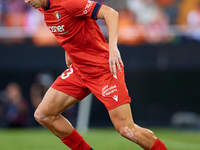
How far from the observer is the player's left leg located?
169 inches

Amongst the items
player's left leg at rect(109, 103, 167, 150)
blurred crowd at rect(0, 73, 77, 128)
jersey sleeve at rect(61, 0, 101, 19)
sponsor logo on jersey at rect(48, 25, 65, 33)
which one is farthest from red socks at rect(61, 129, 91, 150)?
blurred crowd at rect(0, 73, 77, 128)

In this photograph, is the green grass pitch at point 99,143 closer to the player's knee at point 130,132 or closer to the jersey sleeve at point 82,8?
the player's knee at point 130,132

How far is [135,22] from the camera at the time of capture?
425 inches

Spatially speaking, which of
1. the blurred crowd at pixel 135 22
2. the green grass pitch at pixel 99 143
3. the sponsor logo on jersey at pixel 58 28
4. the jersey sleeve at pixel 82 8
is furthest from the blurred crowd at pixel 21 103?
the jersey sleeve at pixel 82 8

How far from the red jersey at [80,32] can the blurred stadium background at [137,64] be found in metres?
5.32

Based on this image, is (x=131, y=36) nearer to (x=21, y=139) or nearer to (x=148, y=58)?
(x=148, y=58)

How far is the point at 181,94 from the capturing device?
10.5m

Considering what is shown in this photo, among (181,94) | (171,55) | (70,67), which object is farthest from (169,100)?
(70,67)

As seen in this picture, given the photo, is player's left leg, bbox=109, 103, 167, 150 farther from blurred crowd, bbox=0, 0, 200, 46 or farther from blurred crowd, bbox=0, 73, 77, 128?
blurred crowd, bbox=0, 73, 77, 128

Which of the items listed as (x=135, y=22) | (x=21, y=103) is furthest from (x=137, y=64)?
(x=21, y=103)

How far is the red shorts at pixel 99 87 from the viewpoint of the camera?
14.3 feet

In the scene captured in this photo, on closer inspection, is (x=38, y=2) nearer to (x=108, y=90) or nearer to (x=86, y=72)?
(x=86, y=72)

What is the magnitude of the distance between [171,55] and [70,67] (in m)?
5.42

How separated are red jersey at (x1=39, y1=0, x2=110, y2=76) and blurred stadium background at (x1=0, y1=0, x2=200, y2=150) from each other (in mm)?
5324
